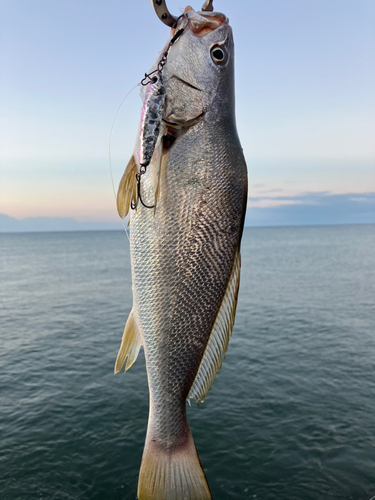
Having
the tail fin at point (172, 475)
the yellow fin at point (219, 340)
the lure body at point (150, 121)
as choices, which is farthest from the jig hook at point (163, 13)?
the tail fin at point (172, 475)

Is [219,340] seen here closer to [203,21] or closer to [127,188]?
[127,188]

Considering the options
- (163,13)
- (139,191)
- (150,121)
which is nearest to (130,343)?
(139,191)

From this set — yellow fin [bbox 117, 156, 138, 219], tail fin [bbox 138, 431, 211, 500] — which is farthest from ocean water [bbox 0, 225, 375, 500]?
yellow fin [bbox 117, 156, 138, 219]

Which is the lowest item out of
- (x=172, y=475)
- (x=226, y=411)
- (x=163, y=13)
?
(x=226, y=411)

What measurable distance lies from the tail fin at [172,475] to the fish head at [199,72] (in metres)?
2.33

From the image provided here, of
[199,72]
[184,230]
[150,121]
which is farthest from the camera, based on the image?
[199,72]

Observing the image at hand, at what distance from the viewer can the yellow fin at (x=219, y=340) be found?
263cm

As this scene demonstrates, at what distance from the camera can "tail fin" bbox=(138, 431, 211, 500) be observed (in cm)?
251

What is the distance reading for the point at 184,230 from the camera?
251cm

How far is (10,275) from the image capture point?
5653 cm

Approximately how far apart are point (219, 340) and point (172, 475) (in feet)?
3.20

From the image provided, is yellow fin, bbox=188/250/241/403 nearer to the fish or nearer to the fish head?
the fish

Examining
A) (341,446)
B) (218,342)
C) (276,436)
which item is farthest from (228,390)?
(218,342)

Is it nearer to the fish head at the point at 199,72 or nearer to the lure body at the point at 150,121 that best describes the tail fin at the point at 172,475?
the lure body at the point at 150,121
